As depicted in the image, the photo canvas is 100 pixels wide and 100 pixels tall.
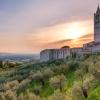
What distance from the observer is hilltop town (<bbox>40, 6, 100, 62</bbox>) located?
4907 inches

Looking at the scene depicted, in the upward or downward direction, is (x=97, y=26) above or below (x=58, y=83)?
above

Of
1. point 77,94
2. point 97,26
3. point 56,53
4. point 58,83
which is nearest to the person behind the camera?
point 77,94

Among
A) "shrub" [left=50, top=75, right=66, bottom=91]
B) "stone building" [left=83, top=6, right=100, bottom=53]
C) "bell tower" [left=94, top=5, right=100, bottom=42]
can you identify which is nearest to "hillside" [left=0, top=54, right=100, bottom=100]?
"shrub" [left=50, top=75, right=66, bottom=91]

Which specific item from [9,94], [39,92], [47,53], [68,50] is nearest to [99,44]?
[68,50]

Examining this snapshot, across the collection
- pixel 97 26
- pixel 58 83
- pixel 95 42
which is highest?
pixel 97 26

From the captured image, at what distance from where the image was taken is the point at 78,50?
425 ft

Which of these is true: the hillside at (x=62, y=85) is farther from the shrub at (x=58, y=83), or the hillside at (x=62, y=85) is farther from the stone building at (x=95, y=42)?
the stone building at (x=95, y=42)

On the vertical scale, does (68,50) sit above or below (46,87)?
above

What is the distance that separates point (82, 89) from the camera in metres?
63.2

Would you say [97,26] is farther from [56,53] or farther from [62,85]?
[62,85]

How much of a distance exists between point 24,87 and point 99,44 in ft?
154

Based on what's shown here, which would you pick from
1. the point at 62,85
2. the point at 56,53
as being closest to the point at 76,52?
the point at 56,53

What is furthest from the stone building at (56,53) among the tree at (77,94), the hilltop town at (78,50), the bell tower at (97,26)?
the tree at (77,94)

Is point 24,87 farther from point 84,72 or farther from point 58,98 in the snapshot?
point 58,98
